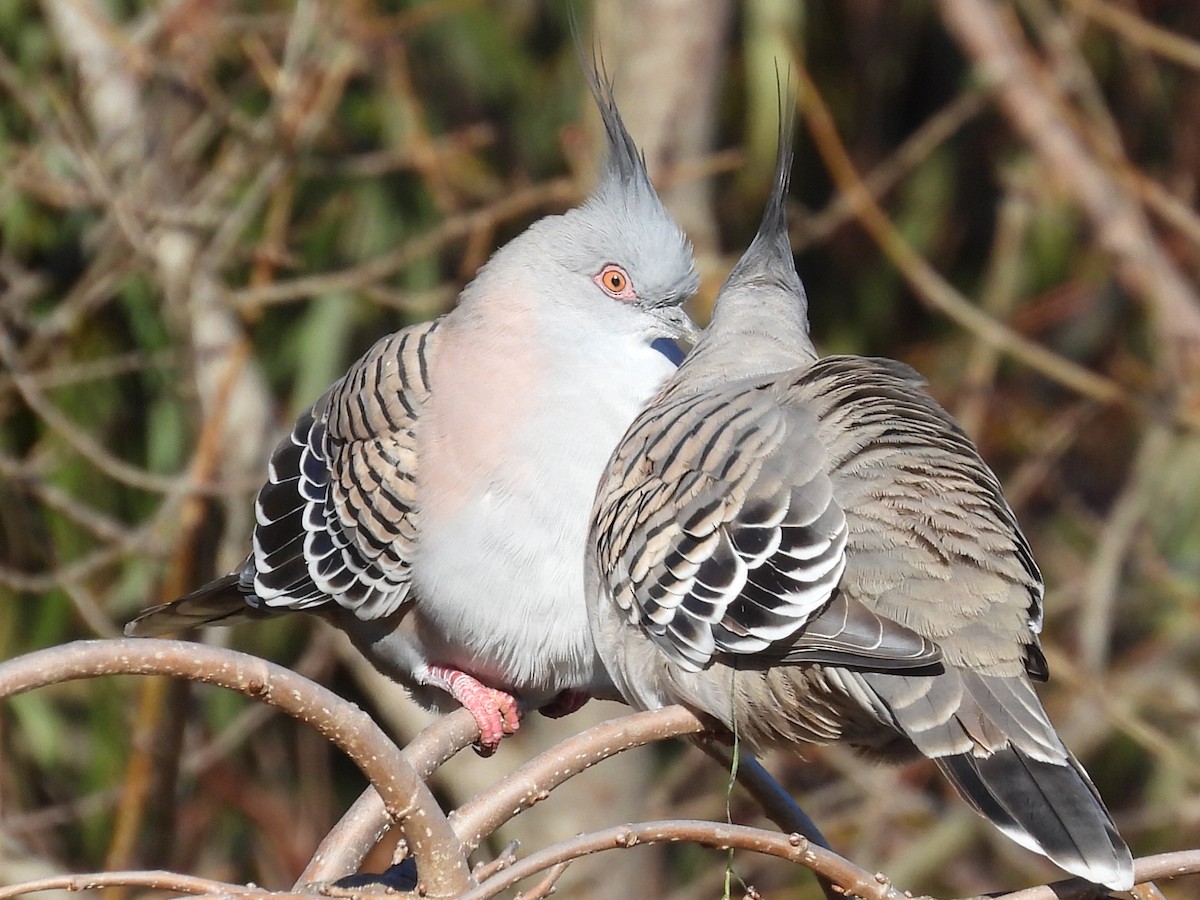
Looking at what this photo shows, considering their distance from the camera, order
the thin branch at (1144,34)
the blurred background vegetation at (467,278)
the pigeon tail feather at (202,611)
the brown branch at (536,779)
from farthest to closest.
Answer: the thin branch at (1144,34)
the blurred background vegetation at (467,278)
the pigeon tail feather at (202,611)
the brown branch at (536,779)

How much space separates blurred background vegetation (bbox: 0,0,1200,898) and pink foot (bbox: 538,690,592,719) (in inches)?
42.3

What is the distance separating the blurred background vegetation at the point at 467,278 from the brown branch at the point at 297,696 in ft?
7.05

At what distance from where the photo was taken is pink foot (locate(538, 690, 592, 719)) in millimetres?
3089

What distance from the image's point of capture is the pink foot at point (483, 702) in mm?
2725

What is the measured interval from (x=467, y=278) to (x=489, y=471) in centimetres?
226

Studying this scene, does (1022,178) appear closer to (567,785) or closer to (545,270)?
(567,785)

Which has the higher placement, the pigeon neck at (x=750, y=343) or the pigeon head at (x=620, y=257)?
the pigeon head at (x=620, y=257)

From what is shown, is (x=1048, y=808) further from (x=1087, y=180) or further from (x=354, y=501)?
(x=1087, y=180)

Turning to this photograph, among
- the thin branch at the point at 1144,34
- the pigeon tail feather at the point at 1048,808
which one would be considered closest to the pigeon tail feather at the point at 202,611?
the pigeon tail feather at the point at 1048,808

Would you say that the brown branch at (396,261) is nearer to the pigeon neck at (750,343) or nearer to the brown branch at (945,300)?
the brown branch at (945,300)

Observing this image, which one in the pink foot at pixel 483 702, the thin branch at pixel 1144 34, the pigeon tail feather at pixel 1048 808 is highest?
the thin branch at pixel 1144 34

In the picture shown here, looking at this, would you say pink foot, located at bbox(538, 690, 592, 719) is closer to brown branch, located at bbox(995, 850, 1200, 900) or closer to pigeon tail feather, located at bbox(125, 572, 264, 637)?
pigeon tail feather, located at bbox(125, 572, 264, 637)

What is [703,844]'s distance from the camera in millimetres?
1696

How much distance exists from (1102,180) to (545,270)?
257cm
